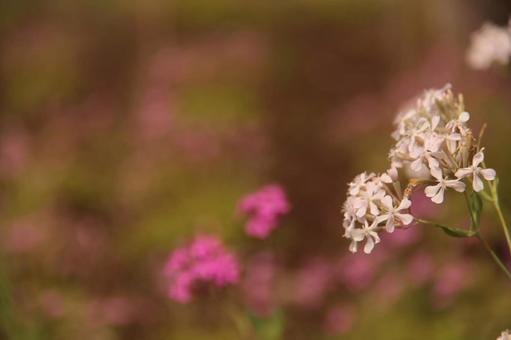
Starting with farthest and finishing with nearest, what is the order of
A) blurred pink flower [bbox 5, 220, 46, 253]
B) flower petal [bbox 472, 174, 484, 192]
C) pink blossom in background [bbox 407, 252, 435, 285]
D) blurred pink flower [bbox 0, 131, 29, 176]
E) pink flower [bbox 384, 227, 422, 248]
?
1. blurred pink flower [bbox 0, 131, 29, 176]
2. blurred pink flower [bbox 5, 220, 46, 253]
3. pink flower [bbox 384, 227, 422, 248]
4. pink blossom in background [bbox 407, 252, 435, 285]
5. flower petal [bbox 472, 174, 484, 192]

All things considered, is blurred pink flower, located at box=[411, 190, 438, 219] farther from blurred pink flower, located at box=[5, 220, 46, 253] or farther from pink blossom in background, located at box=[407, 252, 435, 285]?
blurred pink flower, located at box=[5, 220, 46, 253]

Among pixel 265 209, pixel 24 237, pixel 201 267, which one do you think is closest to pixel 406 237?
pixel 265 209

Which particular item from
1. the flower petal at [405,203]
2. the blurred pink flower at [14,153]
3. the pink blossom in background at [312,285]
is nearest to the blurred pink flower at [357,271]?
the pink blossom in background at [312,285]

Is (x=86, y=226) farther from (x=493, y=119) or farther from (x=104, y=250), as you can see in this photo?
(x=493, y=119)

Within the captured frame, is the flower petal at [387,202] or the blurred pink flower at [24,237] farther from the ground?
the blurred pink flower at [24,237]

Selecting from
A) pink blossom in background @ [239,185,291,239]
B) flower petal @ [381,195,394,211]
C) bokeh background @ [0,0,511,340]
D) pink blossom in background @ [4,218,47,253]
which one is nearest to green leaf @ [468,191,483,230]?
flower petal @ [381,195,394,211]

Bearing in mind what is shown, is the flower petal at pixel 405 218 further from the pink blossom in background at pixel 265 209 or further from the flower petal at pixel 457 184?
the pink blossom in background at pixel 265 209

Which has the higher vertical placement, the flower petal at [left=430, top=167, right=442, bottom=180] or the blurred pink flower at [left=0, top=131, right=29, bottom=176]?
the blurred pink flower at [left=0, top=131, right=29, bottom=176]

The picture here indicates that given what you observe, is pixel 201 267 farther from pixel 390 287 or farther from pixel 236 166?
pixel 236 166
